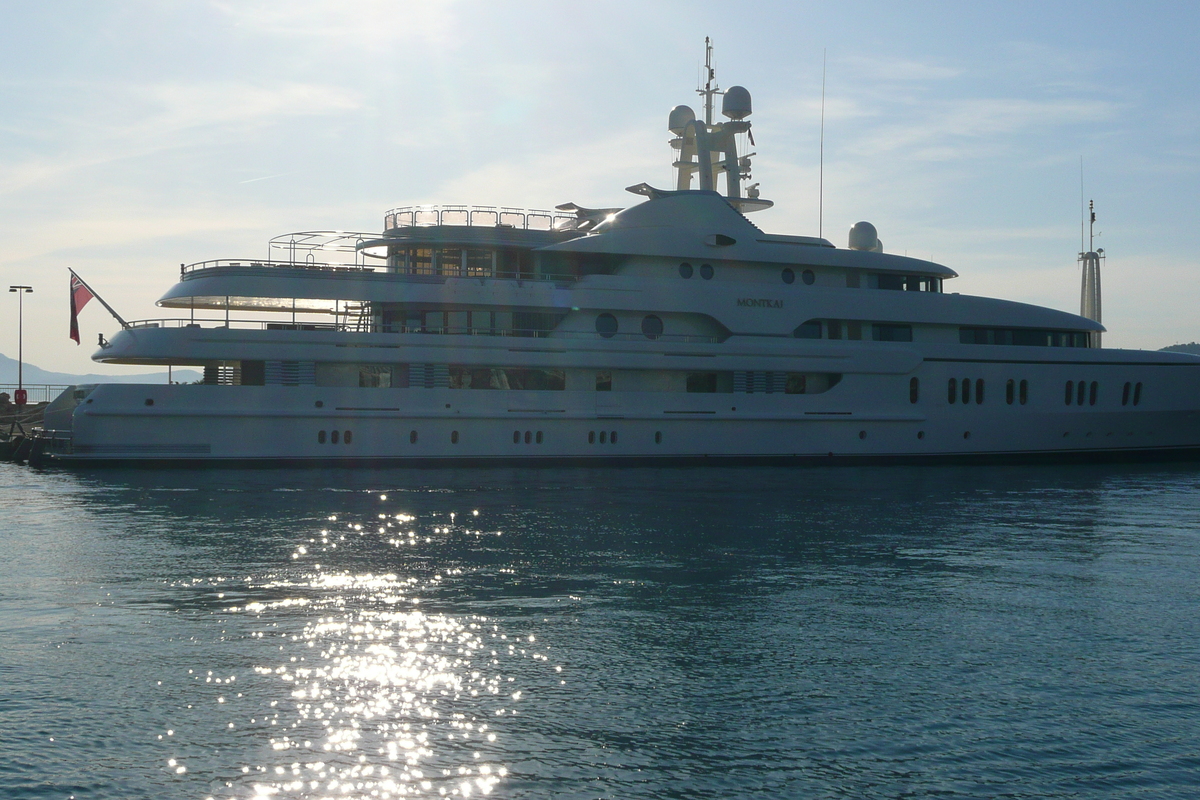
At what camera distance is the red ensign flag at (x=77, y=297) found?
27.3 m

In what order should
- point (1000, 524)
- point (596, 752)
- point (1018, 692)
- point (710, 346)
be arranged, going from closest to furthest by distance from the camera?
1. point (596, 752)
2. point (1018, 692)
3. point (1000, 524)
4. point (710, 346)

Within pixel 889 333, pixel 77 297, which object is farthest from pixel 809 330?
pixel 77 297

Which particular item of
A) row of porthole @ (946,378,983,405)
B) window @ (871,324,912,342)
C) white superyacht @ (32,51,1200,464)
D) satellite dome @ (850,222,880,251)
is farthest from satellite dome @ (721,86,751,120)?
row of porthole @ (946,378,983,405)

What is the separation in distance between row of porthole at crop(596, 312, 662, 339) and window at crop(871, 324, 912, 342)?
7.24m

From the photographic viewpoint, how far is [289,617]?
1162 centimetres

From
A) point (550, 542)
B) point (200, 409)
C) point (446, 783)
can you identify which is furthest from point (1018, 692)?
point (200, 409)

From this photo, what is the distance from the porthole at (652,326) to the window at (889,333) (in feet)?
23.5

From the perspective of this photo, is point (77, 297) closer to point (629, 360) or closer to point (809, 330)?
point (629, 360)

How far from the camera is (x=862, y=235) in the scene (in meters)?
34.3

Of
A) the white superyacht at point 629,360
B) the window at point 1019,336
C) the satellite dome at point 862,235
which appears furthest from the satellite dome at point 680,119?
the window at point 1019,336

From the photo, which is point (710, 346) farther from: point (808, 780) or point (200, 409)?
point (808, 780)

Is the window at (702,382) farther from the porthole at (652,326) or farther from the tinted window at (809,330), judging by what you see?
the tinted window at (809,330)

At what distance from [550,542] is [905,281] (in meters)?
20.1

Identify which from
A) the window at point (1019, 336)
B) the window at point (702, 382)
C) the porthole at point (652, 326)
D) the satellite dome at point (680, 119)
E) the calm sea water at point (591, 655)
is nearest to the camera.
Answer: the calm sea water at point (591, 655)
